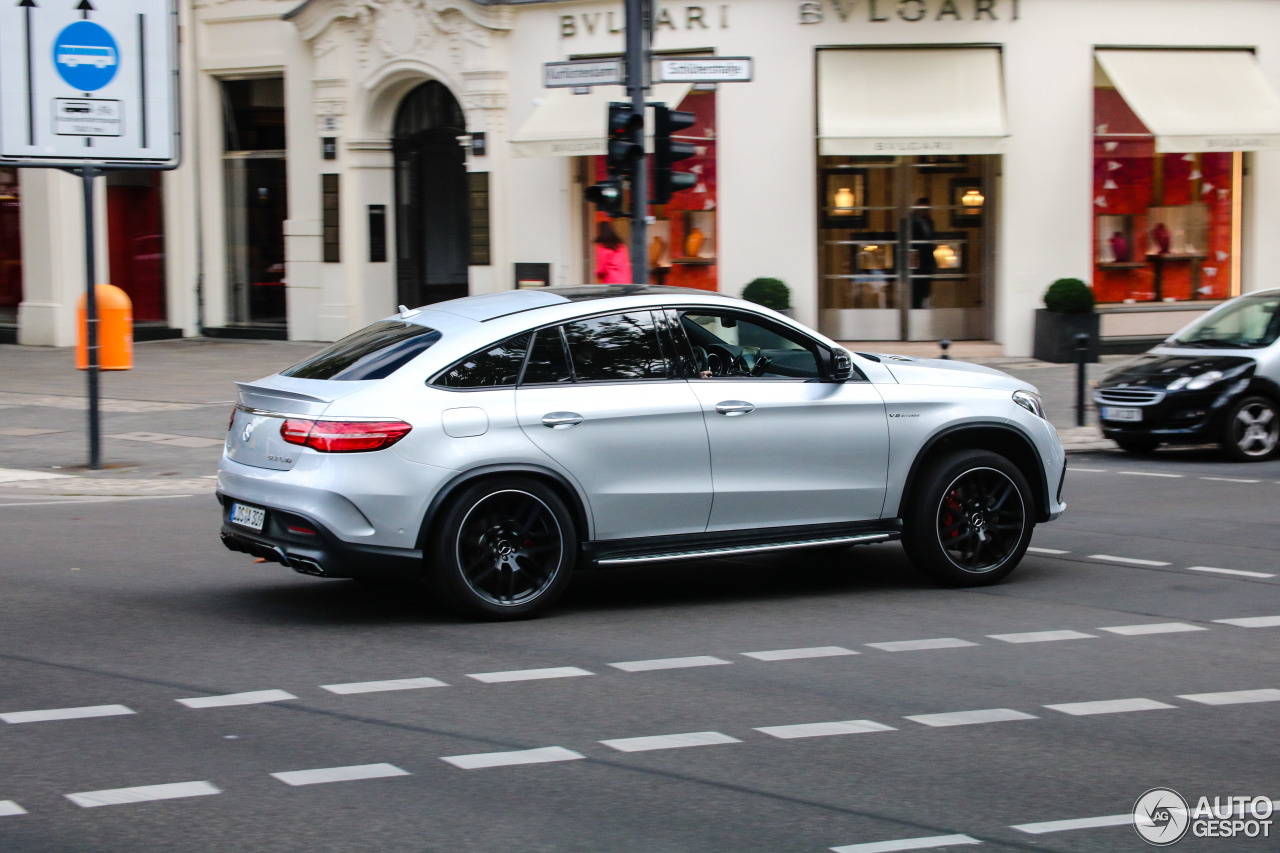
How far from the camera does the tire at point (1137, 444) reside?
47.0ft

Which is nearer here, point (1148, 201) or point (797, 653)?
point (797, 653)

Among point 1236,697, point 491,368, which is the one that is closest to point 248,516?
point 491,368

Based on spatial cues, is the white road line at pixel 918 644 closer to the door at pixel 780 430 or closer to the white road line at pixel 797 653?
the white road line at pixel 797 653

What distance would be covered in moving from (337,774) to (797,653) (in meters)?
2.48

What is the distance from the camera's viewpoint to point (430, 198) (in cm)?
2494

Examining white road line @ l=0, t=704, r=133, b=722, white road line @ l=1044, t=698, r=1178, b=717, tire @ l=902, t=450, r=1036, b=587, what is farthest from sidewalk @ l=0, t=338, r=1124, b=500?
white road line @ l=1044, t=698, r=1178, b=717

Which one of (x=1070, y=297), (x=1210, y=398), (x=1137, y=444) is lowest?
(x=1137, y=444)

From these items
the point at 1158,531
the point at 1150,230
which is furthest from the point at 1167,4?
the point at 1158,531

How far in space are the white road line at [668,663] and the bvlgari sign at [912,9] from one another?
1639 centimetres

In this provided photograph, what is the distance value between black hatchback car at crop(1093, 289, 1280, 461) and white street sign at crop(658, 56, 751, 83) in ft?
14.6

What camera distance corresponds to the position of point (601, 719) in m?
5.92

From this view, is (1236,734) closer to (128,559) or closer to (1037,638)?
(1037,638)

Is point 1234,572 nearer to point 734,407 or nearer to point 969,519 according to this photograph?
point 969,519

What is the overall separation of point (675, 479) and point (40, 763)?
3433 mm
